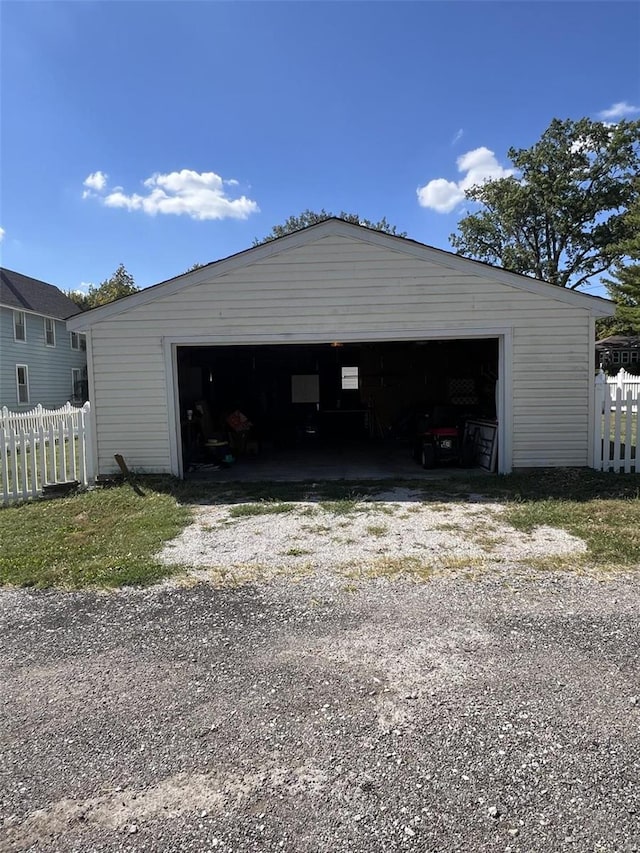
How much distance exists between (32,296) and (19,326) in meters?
2.76

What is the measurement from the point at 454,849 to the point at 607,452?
26.2ft

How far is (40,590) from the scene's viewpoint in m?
4.32

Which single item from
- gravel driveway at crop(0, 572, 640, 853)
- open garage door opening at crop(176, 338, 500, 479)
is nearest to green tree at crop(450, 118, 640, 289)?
open garage door opening at crop(176, 338, 500, 479)

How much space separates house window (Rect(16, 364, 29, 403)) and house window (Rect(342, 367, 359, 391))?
13.0 metres

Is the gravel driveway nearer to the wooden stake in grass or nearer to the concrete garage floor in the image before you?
the wooden stake in grass

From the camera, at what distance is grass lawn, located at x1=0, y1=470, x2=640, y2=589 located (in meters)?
4.73

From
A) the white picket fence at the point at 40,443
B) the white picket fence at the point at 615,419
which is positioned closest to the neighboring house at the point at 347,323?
the white picket fence at the point at 615,419

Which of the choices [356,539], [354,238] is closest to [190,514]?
[356,539]

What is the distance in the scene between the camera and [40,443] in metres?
7.83

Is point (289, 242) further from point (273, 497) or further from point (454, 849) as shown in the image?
point (454, 849)

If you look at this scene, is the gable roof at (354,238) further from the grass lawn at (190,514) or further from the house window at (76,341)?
the house window at (76,341)

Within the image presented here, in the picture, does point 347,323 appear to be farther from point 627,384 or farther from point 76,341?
point 76,341

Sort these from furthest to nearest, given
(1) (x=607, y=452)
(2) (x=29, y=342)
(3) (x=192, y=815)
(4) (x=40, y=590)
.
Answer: (2) (x=29, y=342) < (1) (x=607, y=452) < (4) (x=40, y=590) < (3) (x=192, y=815)

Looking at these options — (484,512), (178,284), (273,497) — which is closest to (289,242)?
(178,284)
